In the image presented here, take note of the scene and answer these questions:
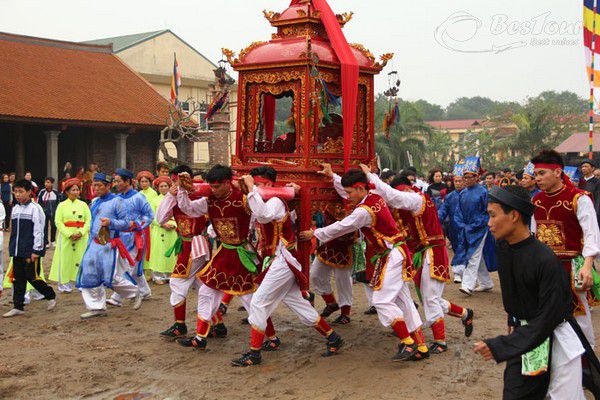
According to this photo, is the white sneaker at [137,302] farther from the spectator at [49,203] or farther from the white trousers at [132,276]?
the spectator at [49,203]

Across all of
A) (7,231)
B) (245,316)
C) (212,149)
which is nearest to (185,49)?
(212,149)

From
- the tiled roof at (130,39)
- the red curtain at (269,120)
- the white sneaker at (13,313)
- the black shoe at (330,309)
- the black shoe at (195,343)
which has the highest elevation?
the tiled roof at (130,39)

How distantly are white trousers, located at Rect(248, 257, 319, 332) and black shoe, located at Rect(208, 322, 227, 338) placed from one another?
1182 mm

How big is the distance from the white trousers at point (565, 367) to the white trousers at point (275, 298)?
3128 mm

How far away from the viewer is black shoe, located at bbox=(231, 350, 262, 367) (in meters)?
6.21

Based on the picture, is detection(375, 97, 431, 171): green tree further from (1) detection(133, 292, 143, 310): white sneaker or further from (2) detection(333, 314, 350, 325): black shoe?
(2) detection(333, 314, 350, 325): black shoe

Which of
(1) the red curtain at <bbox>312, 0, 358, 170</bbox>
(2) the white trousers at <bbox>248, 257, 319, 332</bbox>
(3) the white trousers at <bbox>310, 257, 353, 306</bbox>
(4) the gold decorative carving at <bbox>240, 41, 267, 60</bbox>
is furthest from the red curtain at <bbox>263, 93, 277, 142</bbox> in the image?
(2) the white trousers at <bbox>248, 257, 319, 332</bbox>

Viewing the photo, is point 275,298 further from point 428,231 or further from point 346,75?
point 346,75

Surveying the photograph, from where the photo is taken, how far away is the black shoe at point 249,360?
6211 millimetres

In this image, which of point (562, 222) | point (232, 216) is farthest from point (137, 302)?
point (562, 222)

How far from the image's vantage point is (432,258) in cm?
675

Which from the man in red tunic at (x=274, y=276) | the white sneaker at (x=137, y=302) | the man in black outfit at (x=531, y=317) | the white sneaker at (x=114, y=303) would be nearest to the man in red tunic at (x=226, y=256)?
the man in red tunic at (x=274, y=276)

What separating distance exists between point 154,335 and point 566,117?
133ft

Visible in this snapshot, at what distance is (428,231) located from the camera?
22.3 ft
